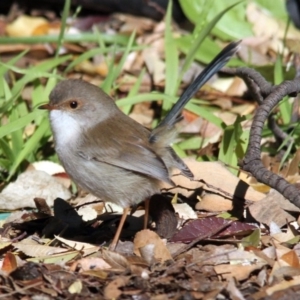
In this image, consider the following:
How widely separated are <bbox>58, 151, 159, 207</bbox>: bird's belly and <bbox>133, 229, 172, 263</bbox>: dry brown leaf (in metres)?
0.27

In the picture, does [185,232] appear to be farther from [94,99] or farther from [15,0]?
[15,0]

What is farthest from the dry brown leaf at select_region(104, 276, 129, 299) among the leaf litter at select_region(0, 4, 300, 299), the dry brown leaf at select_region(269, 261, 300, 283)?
the dry brown leaf at select_region(269, 261, 300, 283)

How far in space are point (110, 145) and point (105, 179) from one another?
0.22 m

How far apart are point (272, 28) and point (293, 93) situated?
274cm

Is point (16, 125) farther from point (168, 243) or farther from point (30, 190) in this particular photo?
point (168, 243)

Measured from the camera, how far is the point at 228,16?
7.13 metres

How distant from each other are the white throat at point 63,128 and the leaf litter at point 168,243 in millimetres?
566

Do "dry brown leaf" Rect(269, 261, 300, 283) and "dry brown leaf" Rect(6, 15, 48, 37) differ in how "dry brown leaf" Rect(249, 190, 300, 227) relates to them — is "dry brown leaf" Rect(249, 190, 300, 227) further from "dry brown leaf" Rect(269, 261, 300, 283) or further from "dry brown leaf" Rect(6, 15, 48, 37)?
"dry brown leaf" Rect(6, 15, 48, 37)

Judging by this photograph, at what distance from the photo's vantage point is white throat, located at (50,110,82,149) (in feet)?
14.8

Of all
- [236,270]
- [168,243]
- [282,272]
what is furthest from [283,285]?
[168,243]

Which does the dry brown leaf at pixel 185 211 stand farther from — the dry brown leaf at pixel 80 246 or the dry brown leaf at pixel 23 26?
the dry brown leaf at pixel 23 26

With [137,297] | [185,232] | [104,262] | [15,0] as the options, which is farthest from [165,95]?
[15,0]

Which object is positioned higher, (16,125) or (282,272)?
A: (282,272)

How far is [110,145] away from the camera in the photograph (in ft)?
14.8
